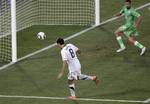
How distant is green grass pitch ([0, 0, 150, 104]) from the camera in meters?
25.1

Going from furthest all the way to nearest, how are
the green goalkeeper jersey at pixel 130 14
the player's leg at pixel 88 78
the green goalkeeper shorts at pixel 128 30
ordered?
1. the green goalkeeper shorts at pixel 128 30
2. the green goalkeeper jersey at pixel 130 14
3. the player's leg at pixel 88 78

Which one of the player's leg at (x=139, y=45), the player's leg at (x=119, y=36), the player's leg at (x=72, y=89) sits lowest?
the player's leg at (x=72, y=89)

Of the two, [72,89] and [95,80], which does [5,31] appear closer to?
[95,80]

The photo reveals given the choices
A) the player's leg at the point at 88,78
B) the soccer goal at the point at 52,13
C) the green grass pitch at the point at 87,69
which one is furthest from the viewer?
the soccer goal at the point at 52,13

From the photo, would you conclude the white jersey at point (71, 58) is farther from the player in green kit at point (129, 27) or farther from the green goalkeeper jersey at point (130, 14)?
the green goalkeeper jersey at point (130, 14)

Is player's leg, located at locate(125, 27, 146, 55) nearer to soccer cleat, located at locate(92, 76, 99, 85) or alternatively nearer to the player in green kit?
the player in green kit

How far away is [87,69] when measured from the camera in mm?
28109

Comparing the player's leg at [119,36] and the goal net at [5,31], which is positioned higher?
the goal net at [5,31]

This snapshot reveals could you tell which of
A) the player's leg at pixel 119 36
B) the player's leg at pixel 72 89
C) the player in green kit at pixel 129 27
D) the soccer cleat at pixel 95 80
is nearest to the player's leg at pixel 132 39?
the player in green kit at pixel 129 27

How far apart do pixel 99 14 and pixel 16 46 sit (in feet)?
20.5

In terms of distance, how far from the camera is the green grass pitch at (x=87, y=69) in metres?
25.1

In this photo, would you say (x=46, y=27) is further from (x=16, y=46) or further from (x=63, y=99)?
(x=63, y=99)

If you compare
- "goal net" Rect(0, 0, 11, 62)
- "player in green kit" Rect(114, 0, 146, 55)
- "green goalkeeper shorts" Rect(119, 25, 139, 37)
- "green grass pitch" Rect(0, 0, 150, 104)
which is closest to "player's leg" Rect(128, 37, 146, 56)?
"player in green kit" Rect(114, 0, 146, 55)

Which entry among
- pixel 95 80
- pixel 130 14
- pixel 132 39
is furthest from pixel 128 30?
pixel 95 80
